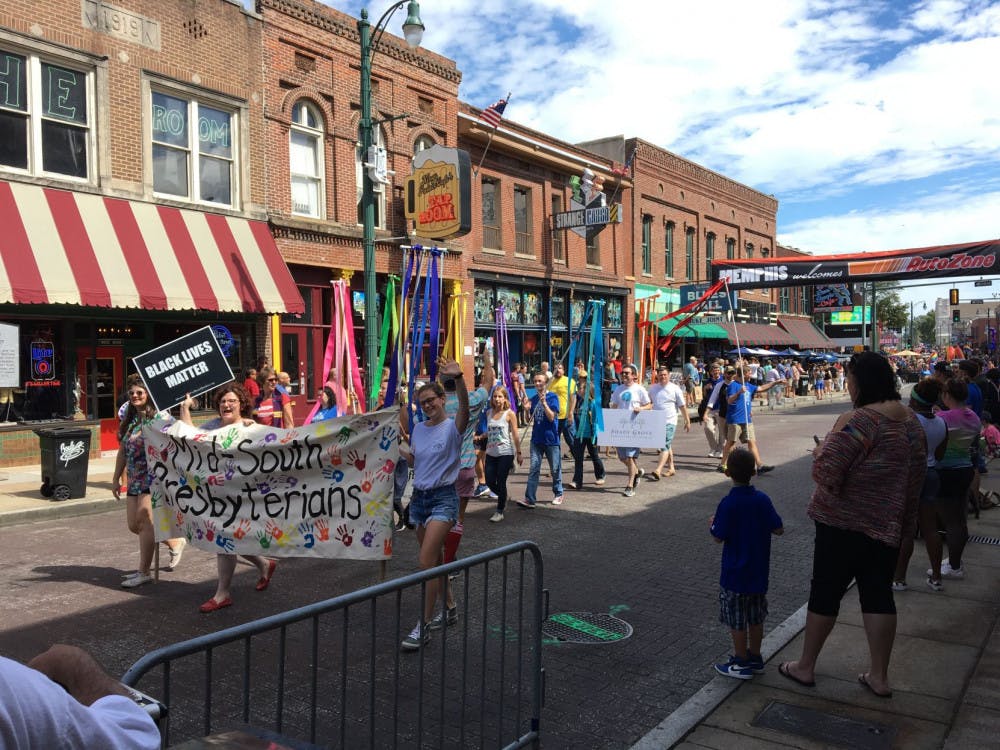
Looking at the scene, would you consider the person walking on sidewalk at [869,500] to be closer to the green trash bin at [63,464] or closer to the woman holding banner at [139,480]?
the woman holding banner at [139,480]

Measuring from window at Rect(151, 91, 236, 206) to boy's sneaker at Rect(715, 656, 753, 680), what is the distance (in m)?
15.0

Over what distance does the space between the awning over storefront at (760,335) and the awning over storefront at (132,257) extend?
80.1ft

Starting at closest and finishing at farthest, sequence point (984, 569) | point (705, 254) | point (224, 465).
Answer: point (224, 465) → point (984, 569) → point (705, 254)

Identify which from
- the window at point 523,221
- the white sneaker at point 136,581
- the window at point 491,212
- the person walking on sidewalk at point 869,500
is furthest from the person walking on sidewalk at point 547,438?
the window at point 523,221

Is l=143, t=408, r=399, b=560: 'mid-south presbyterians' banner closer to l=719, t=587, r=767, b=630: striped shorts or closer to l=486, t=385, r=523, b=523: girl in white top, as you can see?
l=719, t=587, r=767, b=630: striped shorts

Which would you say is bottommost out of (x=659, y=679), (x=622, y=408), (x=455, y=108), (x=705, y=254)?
(x=659, y=679)

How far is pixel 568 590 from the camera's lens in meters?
6.61

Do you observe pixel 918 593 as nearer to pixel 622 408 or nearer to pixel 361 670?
pixel 361 670

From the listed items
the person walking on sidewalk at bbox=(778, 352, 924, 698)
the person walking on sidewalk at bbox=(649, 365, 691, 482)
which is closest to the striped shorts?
the person walking on sidewalk at bbox=(778, 352, 924, 698)

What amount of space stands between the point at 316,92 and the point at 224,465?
15.0 meters

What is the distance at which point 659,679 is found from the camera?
4902mm

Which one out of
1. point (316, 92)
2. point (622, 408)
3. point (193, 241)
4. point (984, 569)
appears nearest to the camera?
point (984, 569)

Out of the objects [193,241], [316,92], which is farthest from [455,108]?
[193,241]

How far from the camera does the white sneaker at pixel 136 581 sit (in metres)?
6.77
